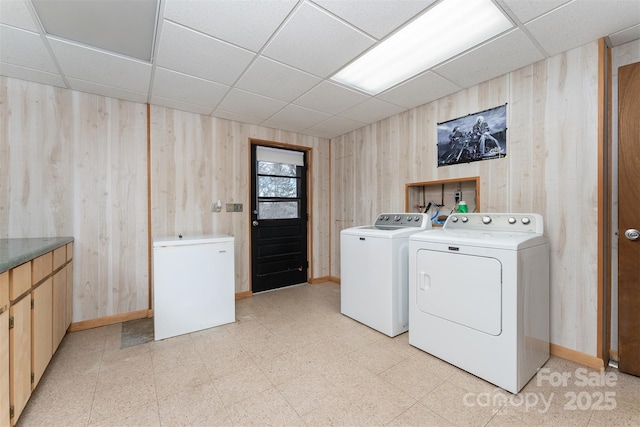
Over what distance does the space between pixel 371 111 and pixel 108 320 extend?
3.71 meters

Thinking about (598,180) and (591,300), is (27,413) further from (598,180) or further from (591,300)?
(598,180)

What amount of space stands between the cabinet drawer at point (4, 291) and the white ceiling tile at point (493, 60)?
3109mm

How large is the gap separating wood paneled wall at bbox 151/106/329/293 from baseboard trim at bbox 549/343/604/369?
3.24 metres

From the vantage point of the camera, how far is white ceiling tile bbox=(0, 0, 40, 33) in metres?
1.54

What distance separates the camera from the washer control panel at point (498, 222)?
2021 mm

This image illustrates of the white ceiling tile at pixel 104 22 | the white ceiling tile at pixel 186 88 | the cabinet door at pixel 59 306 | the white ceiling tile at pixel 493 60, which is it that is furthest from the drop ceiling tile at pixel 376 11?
the cabinet door at pixel 59 306

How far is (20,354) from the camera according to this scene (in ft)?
4.64

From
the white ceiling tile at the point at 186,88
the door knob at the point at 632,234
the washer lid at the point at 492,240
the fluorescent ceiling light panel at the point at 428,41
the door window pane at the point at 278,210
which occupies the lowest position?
the washer lid at the point at 492,240

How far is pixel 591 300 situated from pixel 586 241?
1.41 feet

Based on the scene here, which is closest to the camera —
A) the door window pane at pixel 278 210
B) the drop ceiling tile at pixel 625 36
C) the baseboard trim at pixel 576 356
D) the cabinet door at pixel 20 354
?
the cabinet door at pixel 20 354

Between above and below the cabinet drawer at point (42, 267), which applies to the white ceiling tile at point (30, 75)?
above

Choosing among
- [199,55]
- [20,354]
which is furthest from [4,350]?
[199,55]

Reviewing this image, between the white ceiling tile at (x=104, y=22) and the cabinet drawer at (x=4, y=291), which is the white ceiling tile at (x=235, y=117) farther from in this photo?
the cabinet drawer at (x=4, y=291)

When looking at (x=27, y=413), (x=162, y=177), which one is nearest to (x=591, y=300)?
(x=27, y=413)
